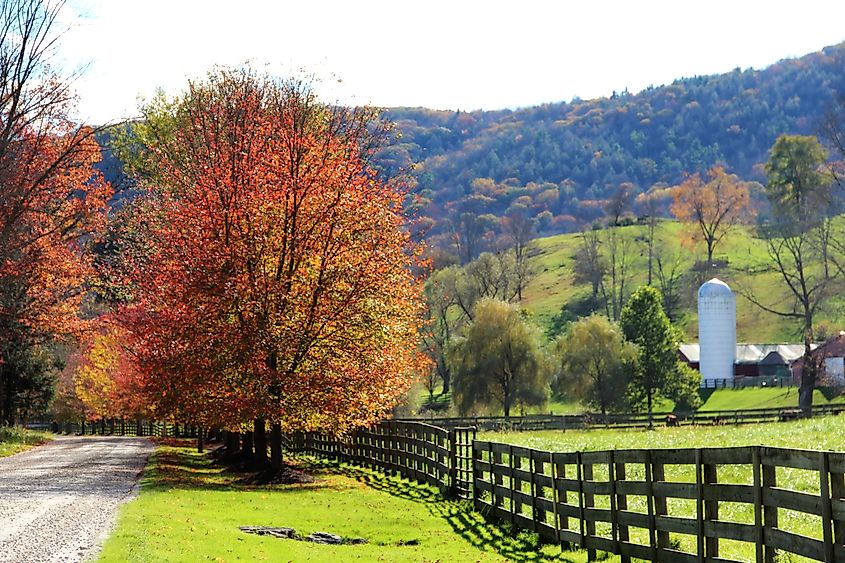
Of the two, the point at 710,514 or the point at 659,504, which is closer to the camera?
the point at 710,514

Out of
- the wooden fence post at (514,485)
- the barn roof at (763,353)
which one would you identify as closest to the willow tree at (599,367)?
the barn roof at (763,353)

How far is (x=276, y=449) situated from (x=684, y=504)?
12843 mm

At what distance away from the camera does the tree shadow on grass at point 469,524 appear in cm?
1566

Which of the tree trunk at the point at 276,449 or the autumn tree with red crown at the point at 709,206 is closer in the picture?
the tree trunk at the point at 276,449

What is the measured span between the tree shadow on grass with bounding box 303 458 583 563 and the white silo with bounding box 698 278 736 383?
2987 inches

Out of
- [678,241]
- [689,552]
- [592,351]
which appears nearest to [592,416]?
[592,351]

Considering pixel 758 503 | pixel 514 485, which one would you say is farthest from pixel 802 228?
pixel 758 503

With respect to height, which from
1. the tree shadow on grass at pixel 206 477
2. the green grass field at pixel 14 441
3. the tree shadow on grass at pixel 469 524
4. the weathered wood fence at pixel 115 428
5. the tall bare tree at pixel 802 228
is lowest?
the weathered wood fence at pixel 115 428

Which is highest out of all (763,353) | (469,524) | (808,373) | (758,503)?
(763,353)

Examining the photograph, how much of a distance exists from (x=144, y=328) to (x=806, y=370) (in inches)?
2089

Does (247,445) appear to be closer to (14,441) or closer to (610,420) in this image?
(14,441)

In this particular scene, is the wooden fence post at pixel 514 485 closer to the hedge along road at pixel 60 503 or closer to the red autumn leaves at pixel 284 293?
the hedge along road at pixel 60 503

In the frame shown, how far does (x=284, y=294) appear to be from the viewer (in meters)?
27.9

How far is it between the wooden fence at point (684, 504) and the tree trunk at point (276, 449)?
8927mm
